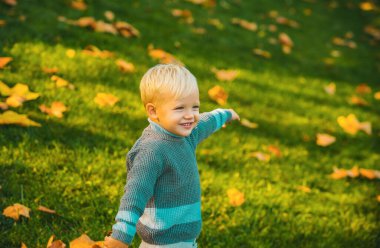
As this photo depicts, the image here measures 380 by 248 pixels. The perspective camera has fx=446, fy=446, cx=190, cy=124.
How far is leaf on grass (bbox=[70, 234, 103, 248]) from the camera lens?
6.39 feet

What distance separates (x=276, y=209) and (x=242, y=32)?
3344 mm

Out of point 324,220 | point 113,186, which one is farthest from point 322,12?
point 113,186

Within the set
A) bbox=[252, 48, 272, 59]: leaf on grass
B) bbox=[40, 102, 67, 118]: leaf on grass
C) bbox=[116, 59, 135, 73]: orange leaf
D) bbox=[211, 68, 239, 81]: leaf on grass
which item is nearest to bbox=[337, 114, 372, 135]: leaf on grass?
bbox=[211, 68, 239, 81]: leaf on grass

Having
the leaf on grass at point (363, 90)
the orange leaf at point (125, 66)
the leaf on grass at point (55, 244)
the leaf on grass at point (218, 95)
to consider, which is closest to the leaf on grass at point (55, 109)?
the orange leaf at point (125, 66)

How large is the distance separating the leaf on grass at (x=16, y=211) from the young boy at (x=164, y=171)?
0.69 metres

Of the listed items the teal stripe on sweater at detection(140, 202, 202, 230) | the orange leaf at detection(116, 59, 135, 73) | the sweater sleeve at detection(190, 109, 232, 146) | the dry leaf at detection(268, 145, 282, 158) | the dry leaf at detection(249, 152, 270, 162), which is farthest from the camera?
the orange leaf at detection(116, 59, 135, 73)

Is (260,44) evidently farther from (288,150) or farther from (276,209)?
(276,209)

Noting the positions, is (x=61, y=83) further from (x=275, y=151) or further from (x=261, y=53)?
(x=261, y=53)

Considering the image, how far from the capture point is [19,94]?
9.72 ft

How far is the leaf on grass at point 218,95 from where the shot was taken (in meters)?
3.71

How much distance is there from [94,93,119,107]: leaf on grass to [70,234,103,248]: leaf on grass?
1.36 metres

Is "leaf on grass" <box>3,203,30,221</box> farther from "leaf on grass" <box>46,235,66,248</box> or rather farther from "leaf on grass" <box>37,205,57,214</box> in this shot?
"leaf on grass" <box>46,235,66,248</box>

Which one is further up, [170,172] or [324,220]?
[170,172]

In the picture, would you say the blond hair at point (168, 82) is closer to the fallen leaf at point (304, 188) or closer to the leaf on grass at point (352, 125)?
the fallen leaf at point (304, 188)
